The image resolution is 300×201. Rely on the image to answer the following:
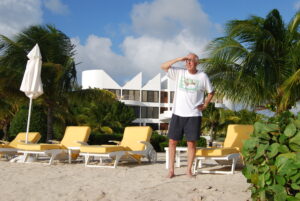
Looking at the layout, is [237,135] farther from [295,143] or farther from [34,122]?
[34,122]

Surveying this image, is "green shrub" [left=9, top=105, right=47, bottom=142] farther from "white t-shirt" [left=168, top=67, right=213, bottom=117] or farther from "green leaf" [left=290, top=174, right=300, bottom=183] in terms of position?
"green leaf" [left=290, top=174, right=300, bottom=183]

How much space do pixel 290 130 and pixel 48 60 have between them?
39.4 ft

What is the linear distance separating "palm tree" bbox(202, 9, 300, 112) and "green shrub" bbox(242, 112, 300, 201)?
6.50 m

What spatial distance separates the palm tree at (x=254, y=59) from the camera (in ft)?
30.7

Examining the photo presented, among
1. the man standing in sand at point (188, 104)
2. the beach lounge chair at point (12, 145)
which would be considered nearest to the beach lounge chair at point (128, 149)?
the beach lounge chair at point (12, 145)

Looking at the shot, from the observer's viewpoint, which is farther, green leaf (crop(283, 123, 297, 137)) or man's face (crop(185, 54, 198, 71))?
man's face (crop(185, 54, 198, 71))

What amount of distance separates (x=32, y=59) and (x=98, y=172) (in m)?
4.21

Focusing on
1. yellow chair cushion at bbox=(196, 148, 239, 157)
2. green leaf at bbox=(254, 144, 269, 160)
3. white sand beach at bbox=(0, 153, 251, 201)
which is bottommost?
white sand beach at bbox=(0, 153, 251, 201)

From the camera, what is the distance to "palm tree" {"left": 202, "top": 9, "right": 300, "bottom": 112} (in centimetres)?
935

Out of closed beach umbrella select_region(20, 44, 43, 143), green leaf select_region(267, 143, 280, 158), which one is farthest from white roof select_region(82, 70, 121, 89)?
green leaf select_region(267, 143, 280, 158)

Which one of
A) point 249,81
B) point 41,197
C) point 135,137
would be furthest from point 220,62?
point 41,197

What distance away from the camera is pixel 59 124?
14797 millimetres

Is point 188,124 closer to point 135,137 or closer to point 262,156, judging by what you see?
point 262,156

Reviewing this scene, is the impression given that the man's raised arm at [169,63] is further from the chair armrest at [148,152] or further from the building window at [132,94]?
the building window at [132,94]
